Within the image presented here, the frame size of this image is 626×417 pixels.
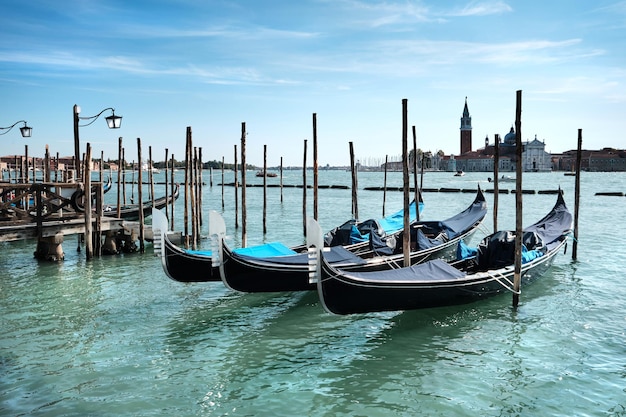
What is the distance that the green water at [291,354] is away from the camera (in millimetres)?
4637

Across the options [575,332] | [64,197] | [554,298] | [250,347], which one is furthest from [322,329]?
[64,197]

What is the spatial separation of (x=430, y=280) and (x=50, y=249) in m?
7.74

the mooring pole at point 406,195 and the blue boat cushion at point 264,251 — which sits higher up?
the mooring pole at point 406,195

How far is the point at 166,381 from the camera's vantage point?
16.5ft

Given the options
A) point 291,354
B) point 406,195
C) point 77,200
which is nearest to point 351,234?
point 406,195

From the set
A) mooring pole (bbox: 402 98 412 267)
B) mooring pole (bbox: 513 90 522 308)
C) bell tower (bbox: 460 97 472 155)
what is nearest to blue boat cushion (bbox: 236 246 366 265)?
mooring pole (bbox: 402 98 412 267)

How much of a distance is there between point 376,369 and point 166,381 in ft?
6.54

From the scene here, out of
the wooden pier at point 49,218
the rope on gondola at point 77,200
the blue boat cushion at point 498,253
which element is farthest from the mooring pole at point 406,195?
the rope on gondola at point 77,200

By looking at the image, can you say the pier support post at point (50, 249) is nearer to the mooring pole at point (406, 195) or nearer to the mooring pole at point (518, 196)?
the mooring pole at point (406, 195)

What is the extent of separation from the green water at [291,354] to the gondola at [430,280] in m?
0.34

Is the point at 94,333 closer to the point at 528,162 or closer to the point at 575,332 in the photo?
the point at 575,332

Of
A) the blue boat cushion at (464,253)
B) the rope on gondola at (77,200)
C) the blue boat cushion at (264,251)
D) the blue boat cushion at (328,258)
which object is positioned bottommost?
the blue boat cushion at (464,253)

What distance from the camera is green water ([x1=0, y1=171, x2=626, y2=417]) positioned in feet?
15.2

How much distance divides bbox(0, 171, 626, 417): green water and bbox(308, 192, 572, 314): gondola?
34 centimetres
